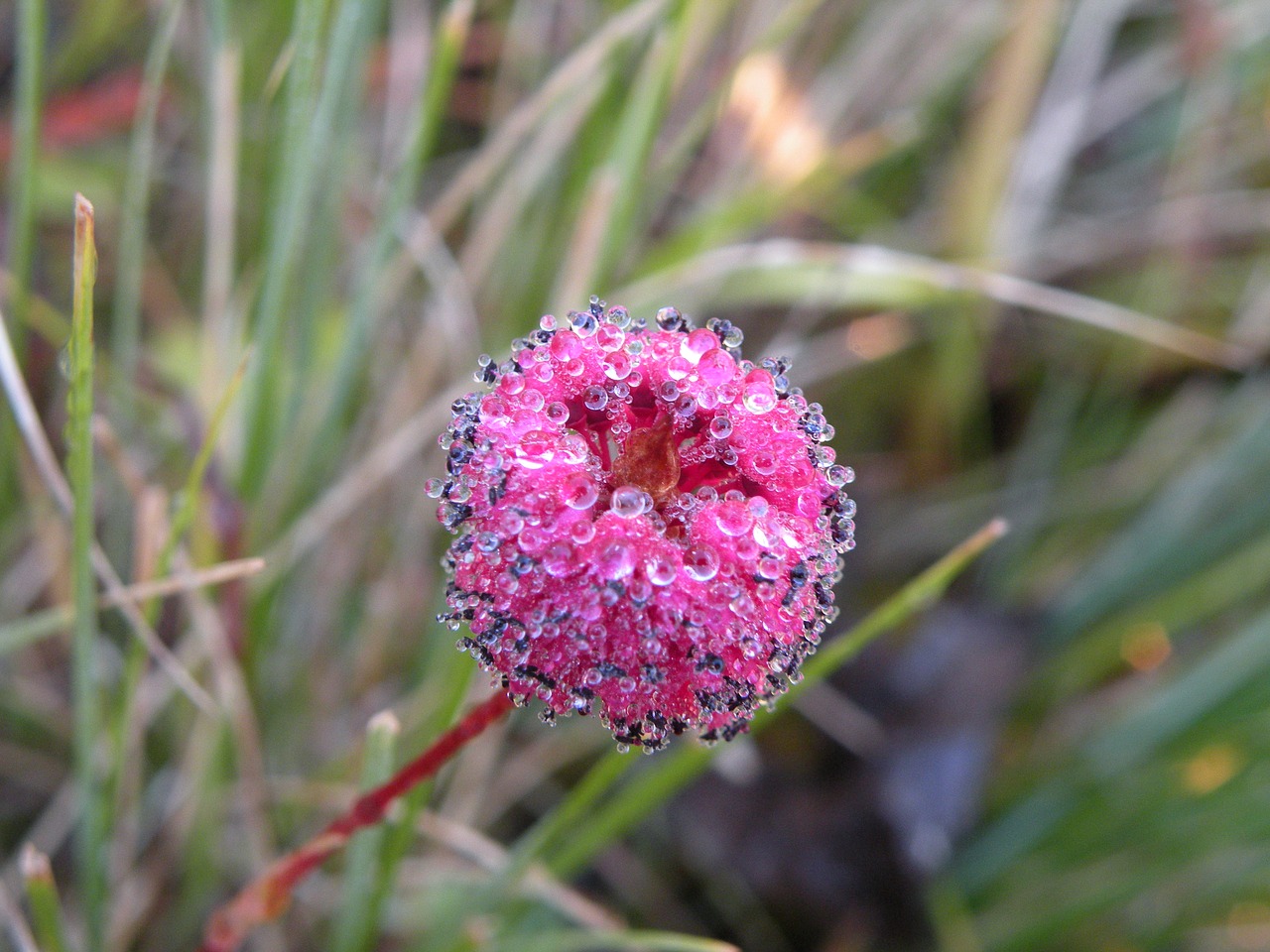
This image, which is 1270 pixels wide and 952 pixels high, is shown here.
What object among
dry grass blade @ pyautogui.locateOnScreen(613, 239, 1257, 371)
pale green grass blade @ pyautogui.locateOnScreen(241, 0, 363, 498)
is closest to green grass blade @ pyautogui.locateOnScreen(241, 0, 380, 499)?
pale green grass blade @ pyautogui.locateOnScreen(241, 0, 363, 498)

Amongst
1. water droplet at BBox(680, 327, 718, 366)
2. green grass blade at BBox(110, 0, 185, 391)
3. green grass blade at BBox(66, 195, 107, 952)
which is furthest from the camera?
green grass blade at BBox(110, 0, 185, 391)

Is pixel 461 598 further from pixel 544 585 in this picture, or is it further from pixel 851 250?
pixel 851 250

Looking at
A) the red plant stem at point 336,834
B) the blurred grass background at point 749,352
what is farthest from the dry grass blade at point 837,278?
the red plant stem at point 336,834

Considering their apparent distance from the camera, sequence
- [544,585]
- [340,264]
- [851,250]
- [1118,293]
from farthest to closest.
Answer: [1118,293] → [340,264] → [851,250] → [544,585]

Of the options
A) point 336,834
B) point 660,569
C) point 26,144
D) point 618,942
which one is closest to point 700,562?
point 660,569

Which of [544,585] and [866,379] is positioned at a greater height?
[866,379]

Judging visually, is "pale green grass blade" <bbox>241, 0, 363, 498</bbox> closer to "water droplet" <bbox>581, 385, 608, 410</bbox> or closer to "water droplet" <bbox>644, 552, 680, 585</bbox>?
"water droplet" <bbox>581, 385, 608, 410</bbox>

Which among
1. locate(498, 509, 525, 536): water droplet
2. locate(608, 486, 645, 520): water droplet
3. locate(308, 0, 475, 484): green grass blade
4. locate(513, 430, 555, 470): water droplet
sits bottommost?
locate(498, 509, 525, 536): water droplet

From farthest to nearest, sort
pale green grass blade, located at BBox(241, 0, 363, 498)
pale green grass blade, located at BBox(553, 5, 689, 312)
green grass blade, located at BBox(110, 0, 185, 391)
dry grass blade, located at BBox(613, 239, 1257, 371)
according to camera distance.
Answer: dry grass blade, located at BBox(613, 239, 1257, 371), pale green grass blade, located at BBox(553, 5, 689, 312), green grass blade, located at BBox(110, 0, 185, 391), pale green grass blade, located at BBox(241, 0, 363, 498)

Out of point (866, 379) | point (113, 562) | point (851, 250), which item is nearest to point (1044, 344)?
point (866, 379)
